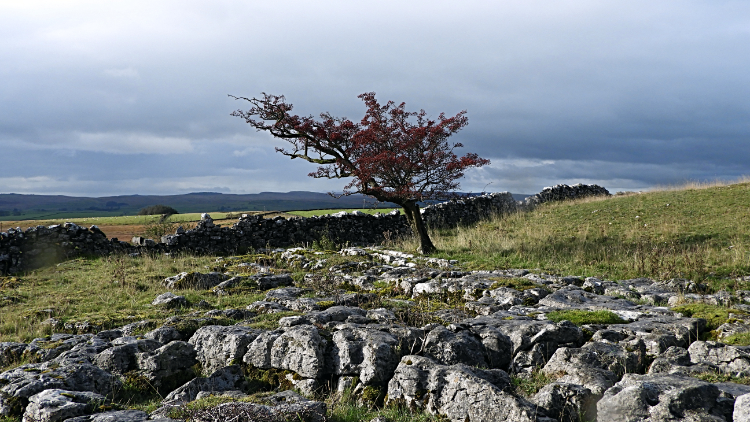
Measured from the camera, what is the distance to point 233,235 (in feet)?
74.6

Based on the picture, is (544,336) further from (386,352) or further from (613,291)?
(613,291)

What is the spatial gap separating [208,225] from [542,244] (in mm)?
14842

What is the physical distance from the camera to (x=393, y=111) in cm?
1856

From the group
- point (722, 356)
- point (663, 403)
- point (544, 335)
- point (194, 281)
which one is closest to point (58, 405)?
point (544, 335)

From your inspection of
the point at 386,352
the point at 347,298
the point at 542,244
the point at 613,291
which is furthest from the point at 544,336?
the point at 542,244

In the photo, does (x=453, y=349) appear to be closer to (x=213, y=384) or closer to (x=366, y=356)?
(x=366, y=356)

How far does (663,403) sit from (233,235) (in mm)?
20748

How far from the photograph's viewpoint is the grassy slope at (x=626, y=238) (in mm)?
13758

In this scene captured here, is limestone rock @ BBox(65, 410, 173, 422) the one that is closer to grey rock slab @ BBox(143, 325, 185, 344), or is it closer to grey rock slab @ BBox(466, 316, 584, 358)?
grey rock slab @ BBox(143, 325, 185, 344)

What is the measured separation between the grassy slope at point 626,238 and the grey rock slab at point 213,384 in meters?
10.0

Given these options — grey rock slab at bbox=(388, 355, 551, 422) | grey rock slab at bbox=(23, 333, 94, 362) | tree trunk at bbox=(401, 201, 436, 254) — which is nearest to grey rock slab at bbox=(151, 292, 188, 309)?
grey rock slab at bbox=(23, 333, 94, 362)

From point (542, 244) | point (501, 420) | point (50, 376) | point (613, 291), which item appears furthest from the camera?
point (542, 244)

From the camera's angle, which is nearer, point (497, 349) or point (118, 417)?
point (118, 417)

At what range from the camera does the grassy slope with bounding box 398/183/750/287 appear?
13758mm
